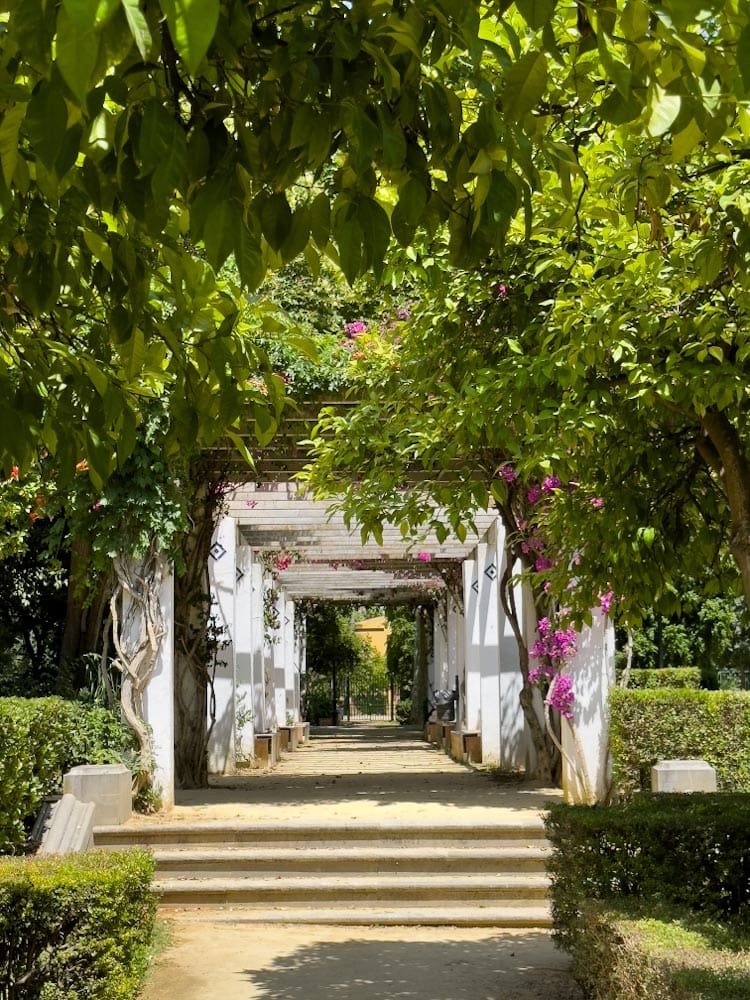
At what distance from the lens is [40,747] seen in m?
9.60

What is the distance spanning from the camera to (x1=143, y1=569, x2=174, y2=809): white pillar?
11227 millimetres

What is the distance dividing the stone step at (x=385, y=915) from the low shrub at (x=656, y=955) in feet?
7.77

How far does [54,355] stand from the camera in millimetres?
3398

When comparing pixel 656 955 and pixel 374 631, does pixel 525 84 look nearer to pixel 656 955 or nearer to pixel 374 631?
pixel 656 955

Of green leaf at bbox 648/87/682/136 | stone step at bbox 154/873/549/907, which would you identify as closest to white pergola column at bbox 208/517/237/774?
stone step at bbox 154/873/549/907

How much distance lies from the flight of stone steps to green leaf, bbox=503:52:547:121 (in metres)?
7.16

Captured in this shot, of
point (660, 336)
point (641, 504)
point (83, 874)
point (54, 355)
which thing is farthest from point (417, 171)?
point (83, 874)

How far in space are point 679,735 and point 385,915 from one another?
4231 mm

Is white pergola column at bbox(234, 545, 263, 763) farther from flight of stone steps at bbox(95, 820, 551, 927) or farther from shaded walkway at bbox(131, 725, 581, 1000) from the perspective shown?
flight of stone steps at bbox(95, 820, 551, 927)

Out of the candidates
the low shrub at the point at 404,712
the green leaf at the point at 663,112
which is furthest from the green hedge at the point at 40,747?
the low shrub at the point at 404,712

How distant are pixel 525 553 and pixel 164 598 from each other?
389cm

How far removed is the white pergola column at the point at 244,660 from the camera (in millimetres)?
16922

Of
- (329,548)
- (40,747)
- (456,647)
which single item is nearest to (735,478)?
(40,747)

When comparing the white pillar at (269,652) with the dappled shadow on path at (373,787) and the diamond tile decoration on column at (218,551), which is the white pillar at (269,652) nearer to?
the dappled shadow on path at (373,787)
